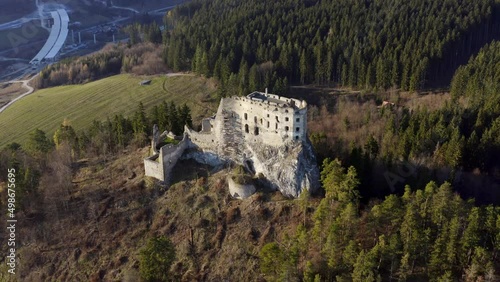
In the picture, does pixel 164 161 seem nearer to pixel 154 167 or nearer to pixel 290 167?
pixel 154 167

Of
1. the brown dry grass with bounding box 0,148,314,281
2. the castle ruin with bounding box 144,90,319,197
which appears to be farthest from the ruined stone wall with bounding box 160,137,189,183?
the brown dry grass with bounding box 0,148,314,281

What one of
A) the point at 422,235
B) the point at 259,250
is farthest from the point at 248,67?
the point at 422,235

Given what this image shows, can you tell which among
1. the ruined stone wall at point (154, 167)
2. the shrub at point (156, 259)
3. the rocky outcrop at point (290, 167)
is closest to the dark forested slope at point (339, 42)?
the ruined stone wall at point (154, 167)

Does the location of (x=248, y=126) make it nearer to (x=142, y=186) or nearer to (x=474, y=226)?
(x=142, y=186)

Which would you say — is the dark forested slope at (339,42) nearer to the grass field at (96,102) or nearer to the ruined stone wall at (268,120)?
the grass field at (96,102)

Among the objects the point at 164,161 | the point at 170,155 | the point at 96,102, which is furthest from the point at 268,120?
the point at 96,102
